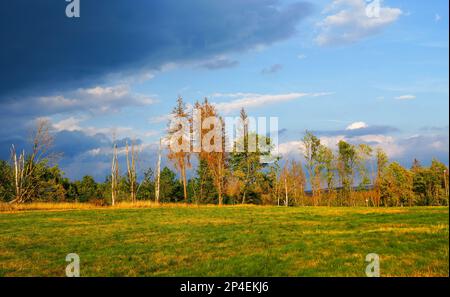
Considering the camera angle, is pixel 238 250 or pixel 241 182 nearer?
pixel 238 250

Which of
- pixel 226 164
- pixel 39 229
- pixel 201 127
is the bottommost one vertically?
pixel 39 229

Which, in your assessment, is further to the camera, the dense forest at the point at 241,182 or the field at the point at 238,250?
the dense forest at the point at 241,182

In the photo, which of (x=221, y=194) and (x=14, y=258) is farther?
(x=221, y=194)

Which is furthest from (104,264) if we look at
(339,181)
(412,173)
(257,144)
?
(412,173)

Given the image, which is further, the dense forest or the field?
the dense forest

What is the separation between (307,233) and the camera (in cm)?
1652

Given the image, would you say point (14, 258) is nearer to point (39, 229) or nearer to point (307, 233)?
point (39, 229)

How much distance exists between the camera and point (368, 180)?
6638 cm

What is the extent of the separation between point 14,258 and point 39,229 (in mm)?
8313

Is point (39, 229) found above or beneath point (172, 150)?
beneath
